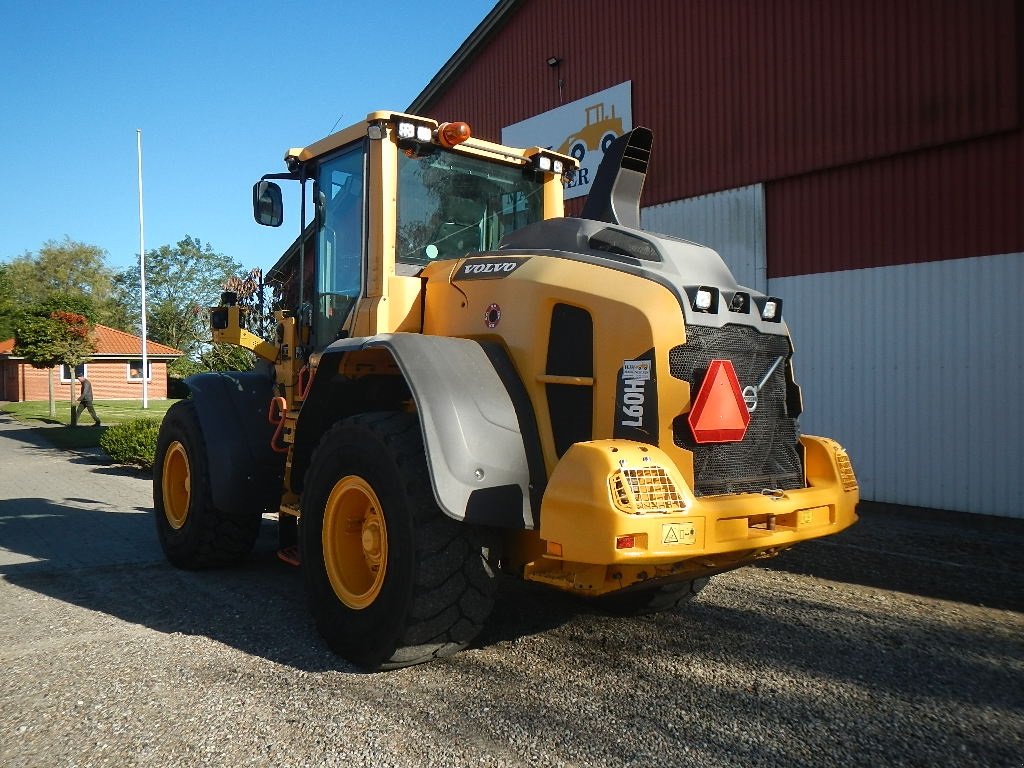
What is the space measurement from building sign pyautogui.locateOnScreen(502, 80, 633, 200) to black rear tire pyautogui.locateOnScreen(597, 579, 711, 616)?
8383 mm

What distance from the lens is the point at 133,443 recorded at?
13.9 m

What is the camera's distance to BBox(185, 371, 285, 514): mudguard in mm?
5383

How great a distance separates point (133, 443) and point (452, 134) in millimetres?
11207

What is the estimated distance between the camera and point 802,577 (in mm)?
5941

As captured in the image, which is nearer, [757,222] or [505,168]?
[505,168]

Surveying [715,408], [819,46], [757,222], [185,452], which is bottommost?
[185,452]

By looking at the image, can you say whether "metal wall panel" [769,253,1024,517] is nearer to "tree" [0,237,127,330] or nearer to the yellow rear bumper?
the yellow rear bumper

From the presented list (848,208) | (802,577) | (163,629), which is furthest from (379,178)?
(848,208)

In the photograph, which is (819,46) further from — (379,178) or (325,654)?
(325,654)

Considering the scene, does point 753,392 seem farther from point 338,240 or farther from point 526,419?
point 338,240

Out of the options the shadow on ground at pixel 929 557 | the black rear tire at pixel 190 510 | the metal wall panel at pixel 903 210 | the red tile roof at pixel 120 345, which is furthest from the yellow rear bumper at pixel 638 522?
the red tile roof at pixel 120 345

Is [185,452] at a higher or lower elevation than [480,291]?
lower

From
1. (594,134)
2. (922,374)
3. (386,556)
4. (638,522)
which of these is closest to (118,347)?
(594,134)

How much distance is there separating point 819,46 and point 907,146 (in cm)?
179
